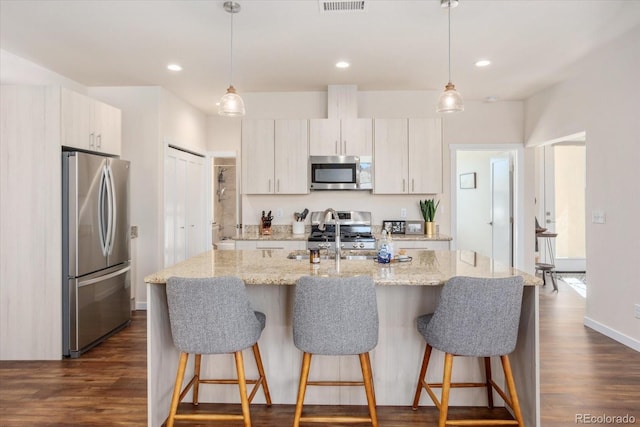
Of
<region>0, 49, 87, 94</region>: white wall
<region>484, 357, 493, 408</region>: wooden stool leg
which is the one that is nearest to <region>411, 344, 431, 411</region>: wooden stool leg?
<region>484, 357, 493, 408</region>: wooden stool leg

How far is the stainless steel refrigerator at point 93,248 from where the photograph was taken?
10.8 feet

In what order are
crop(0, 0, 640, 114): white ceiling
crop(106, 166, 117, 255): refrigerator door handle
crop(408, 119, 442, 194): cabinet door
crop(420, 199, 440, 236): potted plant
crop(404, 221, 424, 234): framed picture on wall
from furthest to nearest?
crop(404, 221, 424, 234): framed picture on wall
crop(420, 199, 440, 236): potted plant
crop(408, 119, 442, 194): cabinet door
crop(106, 166, 117, 255): refrigerator door handle
crop(0, 0, 640, 114): white ceiling

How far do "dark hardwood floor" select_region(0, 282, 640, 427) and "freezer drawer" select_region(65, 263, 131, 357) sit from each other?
4.4 inches

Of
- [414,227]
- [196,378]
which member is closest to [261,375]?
[196,378]

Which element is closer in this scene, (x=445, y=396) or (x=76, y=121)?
(x=445, y=396)

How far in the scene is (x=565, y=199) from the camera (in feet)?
23.8

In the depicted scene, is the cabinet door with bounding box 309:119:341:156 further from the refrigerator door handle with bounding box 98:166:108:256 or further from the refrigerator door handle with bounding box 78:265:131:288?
the refrigerator door handle with bounding box 78:265:131:288

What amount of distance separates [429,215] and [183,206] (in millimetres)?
3176

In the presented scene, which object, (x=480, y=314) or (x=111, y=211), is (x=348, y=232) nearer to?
(x=111, y=211)

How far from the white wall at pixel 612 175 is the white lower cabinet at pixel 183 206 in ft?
14.8

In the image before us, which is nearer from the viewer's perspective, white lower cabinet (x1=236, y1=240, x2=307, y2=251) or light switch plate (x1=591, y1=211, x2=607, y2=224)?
light switch plate (x1=591, y1=211, x2=607, y2=224)

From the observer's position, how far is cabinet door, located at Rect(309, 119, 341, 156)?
4.69 meters

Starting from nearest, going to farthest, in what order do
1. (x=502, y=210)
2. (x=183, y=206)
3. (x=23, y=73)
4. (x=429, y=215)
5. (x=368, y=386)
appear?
(x=368, y=386) → (x=23, y=73) → (x=429, y=215) → (x=183, y=206) → (x=502, y=210)

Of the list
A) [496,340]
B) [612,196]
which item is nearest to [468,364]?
[496,340]
